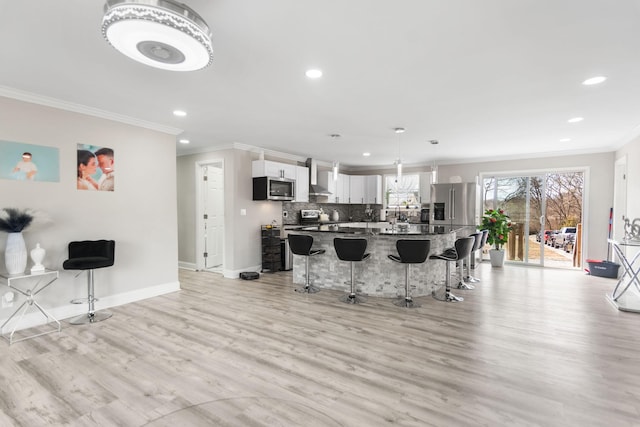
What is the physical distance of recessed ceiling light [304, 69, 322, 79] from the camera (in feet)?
9.20

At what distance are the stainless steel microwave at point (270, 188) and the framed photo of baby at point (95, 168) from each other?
8.29ft

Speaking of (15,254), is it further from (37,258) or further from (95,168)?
(95,168)

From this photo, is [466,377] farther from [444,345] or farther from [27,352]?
[27,352]

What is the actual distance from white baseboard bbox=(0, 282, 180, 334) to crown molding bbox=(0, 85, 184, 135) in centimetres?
234

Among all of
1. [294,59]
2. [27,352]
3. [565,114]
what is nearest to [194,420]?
[27,352]

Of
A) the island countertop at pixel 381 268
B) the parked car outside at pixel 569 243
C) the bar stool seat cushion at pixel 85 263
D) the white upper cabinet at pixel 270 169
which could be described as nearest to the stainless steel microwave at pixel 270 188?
the white upper cabinet at pixel 270 169

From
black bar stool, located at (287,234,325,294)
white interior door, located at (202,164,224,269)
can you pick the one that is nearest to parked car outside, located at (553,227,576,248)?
black bar stool, located at (287,234,325,294)

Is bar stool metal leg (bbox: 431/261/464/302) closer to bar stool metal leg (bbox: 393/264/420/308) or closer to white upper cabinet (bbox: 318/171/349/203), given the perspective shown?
bar stool metal leg (bbox: 393/264/420/308)

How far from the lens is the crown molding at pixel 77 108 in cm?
336

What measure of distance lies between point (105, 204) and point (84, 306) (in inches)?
51.6

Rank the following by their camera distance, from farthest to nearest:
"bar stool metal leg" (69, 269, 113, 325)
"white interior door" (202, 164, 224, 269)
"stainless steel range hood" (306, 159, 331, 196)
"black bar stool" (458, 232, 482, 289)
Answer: "stainless steel range hood" (306, 159, 331, 196) → "white interior door" (202, 164, 224, 269) → "black bar stool" (458, 232, 482, 289) → "bar stool metal leg" (69, 269, 113, 325)

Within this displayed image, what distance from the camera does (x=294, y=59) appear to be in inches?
102

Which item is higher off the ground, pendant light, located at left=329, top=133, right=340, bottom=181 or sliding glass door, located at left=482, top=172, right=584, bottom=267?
pendant light, located at left=329, top=133, right=340, bottom=181

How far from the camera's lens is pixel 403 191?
340 inches
